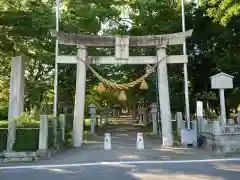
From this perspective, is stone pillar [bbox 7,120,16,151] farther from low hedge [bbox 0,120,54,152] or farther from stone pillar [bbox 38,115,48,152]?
stone pillar [bbox 38,115,48,152]

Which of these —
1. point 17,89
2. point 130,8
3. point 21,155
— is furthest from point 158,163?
point 130,8

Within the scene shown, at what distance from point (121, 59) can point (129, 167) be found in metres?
7.54

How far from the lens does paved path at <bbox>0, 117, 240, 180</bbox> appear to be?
8652 mm

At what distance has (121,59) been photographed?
53.0ft

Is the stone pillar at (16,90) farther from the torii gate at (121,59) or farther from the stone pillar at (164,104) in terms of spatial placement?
the stone pillar at (164,104)

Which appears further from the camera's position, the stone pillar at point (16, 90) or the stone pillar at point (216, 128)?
the stone pillar at point (16, 90)

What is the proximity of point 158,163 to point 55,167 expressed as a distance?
3.67 meters

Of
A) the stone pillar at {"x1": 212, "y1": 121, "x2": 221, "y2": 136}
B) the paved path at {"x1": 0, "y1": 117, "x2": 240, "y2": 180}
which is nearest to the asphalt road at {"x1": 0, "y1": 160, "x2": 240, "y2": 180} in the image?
the paved path at {"x1": 0, "y1": 117, "x2": 240, "y2": 180}

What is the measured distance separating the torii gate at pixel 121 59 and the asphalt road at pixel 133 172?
17.2ft

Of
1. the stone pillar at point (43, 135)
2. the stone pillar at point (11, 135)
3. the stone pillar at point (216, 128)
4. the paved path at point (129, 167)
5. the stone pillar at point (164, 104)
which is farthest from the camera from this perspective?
the stone pillar at point (164, 104)

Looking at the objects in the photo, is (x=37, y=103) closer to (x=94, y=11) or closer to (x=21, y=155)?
(x=94, y=11)

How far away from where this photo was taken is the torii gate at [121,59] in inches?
619

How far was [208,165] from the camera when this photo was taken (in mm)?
10211

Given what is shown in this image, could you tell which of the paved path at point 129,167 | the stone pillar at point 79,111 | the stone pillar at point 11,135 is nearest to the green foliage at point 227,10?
the paved path at point 129,167
